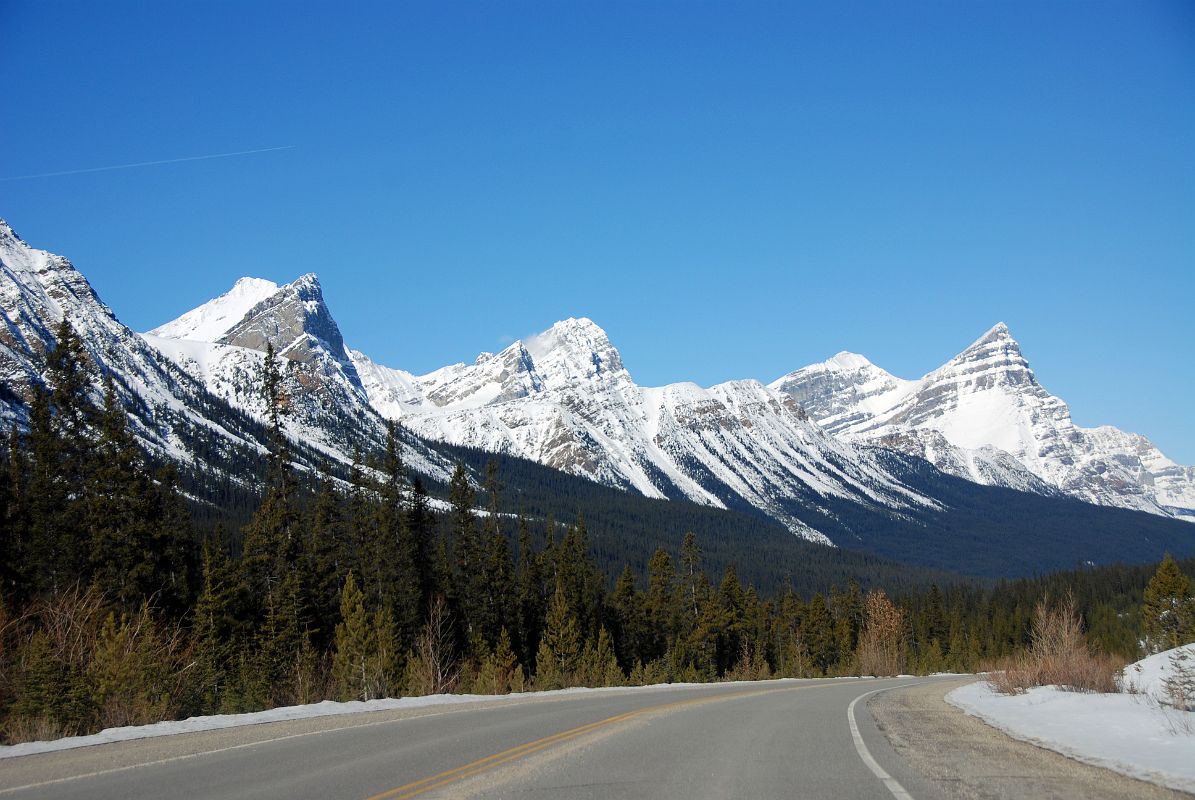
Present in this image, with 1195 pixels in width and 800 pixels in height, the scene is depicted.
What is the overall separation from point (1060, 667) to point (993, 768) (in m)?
16.7

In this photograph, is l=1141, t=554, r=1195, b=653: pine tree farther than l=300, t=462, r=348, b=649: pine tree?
Yes

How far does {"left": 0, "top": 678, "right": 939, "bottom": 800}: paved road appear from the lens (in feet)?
37.6

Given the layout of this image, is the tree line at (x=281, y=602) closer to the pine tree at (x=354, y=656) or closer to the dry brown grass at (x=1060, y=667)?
the pine tree at (x=354, y=656)

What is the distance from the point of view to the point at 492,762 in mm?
13633

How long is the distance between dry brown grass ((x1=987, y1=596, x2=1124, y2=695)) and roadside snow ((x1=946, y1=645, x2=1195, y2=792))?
781 millimetres

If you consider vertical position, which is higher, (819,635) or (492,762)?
(492,762)

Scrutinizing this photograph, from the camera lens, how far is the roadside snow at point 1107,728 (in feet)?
41.1

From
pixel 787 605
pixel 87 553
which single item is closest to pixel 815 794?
pixel 87 553

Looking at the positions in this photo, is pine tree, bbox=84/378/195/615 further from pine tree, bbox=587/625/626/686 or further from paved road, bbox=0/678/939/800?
paved road, bbox=0/678/939/800

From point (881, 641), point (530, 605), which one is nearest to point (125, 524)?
point (530, 605)

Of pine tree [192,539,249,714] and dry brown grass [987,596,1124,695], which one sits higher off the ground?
pine tree [192,539,249,714]

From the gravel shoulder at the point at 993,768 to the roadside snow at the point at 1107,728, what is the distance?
1.15 feet

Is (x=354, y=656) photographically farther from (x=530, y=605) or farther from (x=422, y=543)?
(x=530, y=605)

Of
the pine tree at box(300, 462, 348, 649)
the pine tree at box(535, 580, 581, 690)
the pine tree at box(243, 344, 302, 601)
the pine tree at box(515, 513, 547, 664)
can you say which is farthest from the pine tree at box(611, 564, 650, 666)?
the pine tree at box(243, 344, 302, 601)
